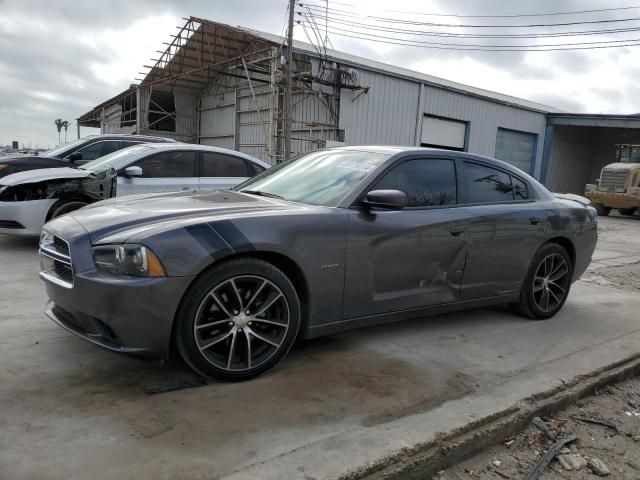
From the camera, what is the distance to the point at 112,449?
2441 mm

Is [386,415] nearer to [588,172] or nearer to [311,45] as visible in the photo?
[311,45]

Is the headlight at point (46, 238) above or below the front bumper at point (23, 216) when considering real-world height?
above

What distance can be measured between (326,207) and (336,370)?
43.1 inches

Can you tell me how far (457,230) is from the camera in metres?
4.13

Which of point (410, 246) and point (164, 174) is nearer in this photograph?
point (410, 246)

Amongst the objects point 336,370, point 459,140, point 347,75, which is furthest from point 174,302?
point 459,140

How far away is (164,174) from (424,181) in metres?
4.55

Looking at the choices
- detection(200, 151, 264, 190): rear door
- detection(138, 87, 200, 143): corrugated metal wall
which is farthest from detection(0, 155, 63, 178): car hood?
detection(138, 87, 200, 143): corrugated metal wall

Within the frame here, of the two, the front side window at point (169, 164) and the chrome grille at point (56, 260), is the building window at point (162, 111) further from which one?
the chrome grille at point (56, 260)

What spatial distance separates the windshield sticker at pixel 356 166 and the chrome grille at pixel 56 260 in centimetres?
203

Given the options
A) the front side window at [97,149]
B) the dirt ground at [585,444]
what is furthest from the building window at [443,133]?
the dirt ground at [585,444]

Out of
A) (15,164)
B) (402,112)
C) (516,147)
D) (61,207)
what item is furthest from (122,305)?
(516,147)

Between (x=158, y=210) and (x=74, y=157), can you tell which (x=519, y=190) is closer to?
(x=158, y=210)

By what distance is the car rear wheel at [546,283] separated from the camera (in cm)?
488
